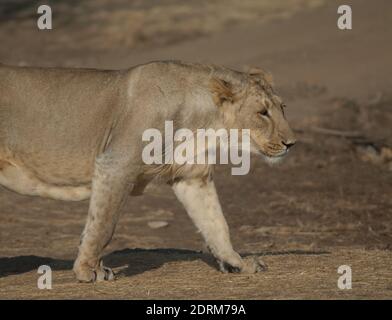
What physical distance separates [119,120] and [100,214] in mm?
648

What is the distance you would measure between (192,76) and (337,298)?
6.42ft

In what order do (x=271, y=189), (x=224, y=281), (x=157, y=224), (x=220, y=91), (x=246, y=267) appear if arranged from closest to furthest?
1. (x=224, y=281)
2. (x=220, y=91)
3. (x=246, y=267)
4. (x=157, y=224)
5. (x=271, y=189)

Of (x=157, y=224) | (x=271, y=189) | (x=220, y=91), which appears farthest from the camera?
(x=271, y=189)

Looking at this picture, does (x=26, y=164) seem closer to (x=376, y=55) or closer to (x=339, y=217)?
(x=339, y=217)

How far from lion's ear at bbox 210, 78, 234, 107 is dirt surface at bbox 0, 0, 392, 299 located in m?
1.17

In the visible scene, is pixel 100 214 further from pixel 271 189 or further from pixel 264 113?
pixel 271 189

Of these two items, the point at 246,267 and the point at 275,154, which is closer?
the point at 275,154

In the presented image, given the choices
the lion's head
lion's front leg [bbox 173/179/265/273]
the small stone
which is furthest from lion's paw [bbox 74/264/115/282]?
the small stone

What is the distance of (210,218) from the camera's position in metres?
8.59

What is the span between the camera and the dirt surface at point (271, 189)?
8227mm

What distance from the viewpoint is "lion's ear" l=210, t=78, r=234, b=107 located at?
831 centimetres

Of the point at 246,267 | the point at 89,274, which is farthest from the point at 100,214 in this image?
the point at 246,267

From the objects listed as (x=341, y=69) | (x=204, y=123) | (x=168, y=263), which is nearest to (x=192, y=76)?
(x=204, y=123)
